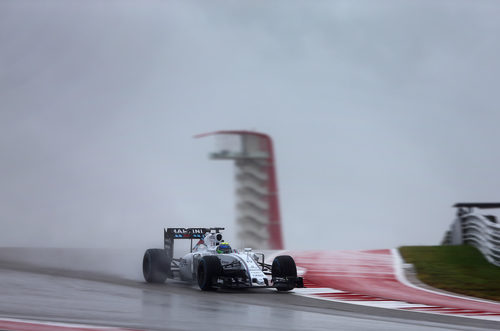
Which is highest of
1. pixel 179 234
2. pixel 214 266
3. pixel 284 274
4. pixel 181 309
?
pixel 179 234

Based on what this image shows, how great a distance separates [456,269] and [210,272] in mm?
7214

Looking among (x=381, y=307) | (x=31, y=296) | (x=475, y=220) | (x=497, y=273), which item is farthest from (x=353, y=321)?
(x=475, y=220)

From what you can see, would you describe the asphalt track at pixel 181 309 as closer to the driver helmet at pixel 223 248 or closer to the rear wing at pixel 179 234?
the driver helmet at pixel 223 248

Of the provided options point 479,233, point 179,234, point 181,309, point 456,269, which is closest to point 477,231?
point 479,233

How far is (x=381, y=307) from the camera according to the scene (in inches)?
437

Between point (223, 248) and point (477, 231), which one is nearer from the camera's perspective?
point (223, 248)

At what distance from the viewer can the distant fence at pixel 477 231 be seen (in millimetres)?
18922

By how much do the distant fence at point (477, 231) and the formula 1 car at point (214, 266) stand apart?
25.1 ft

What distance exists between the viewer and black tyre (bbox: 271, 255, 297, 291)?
13086 millimetres

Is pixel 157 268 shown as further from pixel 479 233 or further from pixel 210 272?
pixel 479 233

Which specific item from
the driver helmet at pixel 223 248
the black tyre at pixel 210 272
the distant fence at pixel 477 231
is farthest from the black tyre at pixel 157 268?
the distant fence at pixel 477 231

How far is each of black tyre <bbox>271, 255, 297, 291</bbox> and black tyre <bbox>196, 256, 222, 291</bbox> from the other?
1.11 meters

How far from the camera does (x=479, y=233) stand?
22.5 m

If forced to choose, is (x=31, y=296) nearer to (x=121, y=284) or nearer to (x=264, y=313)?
(x=121, y=284)
